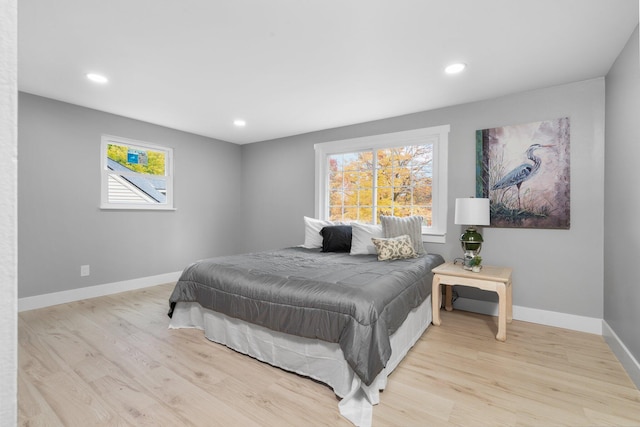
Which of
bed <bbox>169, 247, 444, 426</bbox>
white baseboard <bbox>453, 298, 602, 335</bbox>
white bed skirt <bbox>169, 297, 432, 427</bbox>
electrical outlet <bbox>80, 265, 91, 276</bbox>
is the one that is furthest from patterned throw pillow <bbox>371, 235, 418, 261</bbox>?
electrical outlet <bbox>80, 265, 91, 276</bbox>

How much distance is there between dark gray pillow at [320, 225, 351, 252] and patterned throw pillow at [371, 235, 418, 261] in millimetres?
578

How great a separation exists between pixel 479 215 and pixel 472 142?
3.13 ft

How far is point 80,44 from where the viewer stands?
232cm

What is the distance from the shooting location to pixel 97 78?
9.53 feet

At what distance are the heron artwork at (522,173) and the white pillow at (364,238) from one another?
1.42m

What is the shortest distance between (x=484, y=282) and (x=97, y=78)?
4.11 metres

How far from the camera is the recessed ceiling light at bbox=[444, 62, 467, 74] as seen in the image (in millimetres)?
2590

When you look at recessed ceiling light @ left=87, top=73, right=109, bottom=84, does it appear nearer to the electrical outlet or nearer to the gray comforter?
the gray comforter

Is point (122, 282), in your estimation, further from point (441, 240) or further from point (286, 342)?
point (441, 240)

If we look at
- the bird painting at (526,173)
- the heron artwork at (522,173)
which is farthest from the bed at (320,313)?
the heron artwork at (522,173)

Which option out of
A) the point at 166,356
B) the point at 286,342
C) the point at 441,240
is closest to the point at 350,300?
the point at 286,342

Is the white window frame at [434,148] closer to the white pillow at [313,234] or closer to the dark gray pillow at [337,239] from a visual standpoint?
the dark gray pillow at [337,239]

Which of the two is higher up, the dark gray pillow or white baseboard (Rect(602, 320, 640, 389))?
the dark gray pillow

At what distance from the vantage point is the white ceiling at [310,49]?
1.93 m
